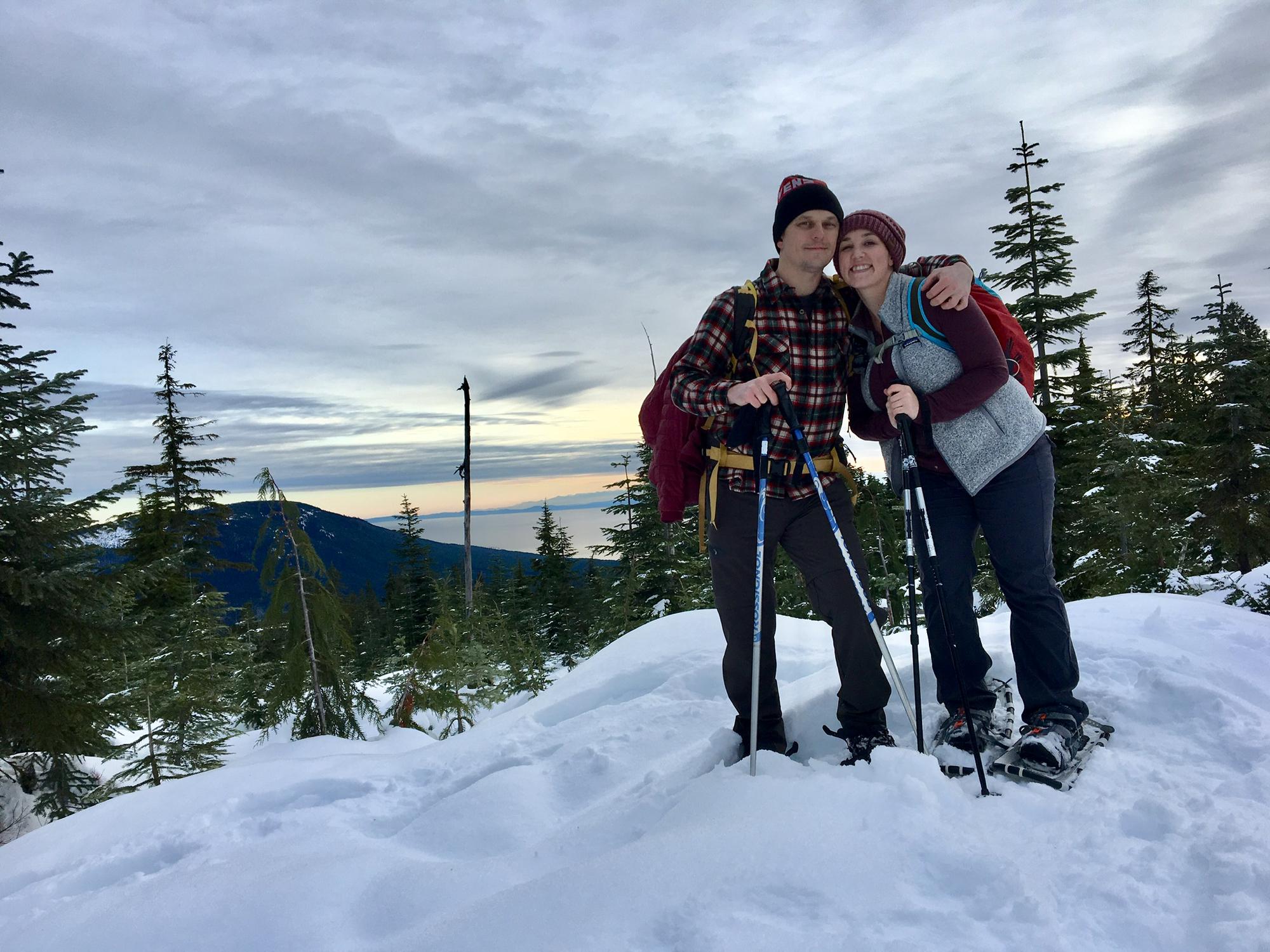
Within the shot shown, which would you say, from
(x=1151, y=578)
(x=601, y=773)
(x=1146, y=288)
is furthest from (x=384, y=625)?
(x=1146, y=288)

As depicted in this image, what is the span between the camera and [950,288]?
3104 mm

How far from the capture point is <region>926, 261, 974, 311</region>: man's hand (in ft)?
10.2

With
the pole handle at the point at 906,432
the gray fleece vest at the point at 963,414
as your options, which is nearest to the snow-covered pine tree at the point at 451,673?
the pole handle at the point at 906,432

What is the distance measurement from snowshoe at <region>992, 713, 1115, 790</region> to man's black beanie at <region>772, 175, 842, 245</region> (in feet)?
8.75

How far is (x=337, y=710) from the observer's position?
11.0m

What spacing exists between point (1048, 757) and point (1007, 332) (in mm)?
2004

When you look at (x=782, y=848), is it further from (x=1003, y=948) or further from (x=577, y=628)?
(x=577, y=628)

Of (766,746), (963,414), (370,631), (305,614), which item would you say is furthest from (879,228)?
(370,631)

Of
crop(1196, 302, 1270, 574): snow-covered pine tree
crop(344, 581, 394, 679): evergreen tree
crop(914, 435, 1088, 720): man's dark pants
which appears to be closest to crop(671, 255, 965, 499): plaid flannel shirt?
crop(914, 435, 1088, 720): man's dark pants

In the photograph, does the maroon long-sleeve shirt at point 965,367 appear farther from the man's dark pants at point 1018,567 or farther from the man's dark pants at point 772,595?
the man's dark pants at point 772,595

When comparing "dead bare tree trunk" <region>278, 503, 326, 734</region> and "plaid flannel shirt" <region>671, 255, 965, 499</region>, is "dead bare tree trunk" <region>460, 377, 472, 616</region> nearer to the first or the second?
"dead bare tree trunk" <region>278, 503, 326, 734</region>

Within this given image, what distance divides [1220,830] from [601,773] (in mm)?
2803

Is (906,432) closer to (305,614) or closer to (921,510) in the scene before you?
(921,510)

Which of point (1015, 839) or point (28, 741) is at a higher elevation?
point (1015, 839)
